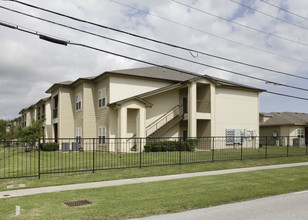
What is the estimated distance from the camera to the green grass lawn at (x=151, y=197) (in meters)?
7.20

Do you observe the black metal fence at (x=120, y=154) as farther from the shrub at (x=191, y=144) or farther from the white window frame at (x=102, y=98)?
the white window frame at (x=102, y=98)

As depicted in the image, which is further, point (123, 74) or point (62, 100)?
point (62, 100)

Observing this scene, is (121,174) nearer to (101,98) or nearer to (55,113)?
(101,98)

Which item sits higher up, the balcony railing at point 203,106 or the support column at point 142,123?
the balcony railing at point 203,106

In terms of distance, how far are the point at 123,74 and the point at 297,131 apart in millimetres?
25597

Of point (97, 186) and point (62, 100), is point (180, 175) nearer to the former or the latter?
point (97, 186)

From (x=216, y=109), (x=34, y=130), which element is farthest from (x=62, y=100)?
(x=216, y=109)

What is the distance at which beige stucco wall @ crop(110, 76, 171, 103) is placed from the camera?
1002 inches

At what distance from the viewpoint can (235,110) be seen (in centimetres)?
3042

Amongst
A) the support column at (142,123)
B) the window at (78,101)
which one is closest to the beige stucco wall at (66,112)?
the window at (78,101)

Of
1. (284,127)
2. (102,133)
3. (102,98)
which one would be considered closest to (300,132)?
(284,127)

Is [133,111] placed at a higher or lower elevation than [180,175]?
higher

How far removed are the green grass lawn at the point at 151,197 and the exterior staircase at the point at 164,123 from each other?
13.9 m

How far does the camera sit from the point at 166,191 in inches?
383
